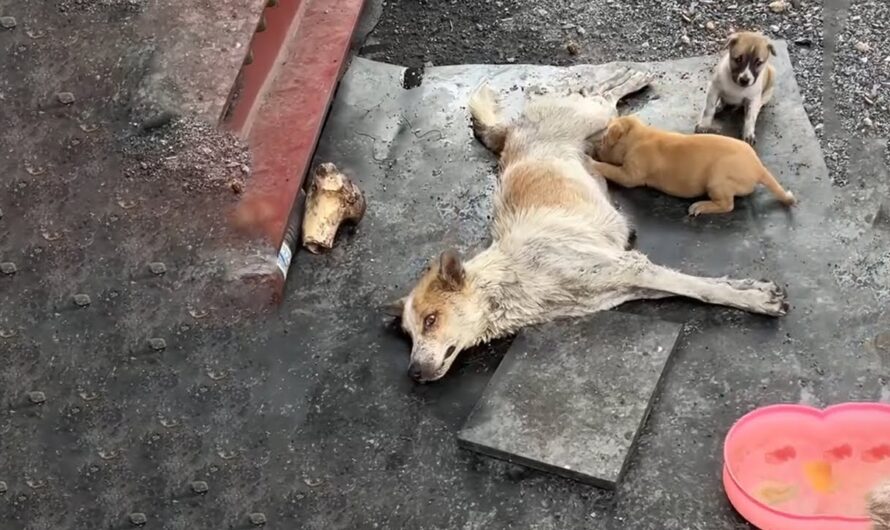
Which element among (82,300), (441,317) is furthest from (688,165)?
(82,300)

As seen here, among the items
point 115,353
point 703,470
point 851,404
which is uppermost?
point 851,404

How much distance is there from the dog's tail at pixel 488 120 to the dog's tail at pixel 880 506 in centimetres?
309

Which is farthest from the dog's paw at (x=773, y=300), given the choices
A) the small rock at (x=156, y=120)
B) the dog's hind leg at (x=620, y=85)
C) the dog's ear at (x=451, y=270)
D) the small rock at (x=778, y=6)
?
the small rock at (x=156, y=120)

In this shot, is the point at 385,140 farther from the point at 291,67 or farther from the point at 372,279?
the point at 372,279

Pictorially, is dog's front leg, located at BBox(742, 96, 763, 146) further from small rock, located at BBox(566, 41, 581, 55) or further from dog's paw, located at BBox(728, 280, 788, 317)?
small rock, located at BBox(566, 41, 581, 55)

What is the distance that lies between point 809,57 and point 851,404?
10.0 feet

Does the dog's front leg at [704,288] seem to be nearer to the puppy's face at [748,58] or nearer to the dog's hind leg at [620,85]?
the puppy's face at [748,58]

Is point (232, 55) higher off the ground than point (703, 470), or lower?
higher

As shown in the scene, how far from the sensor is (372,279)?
541 cm

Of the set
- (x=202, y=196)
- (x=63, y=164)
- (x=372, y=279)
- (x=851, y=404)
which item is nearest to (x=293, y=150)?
(x=202, y=196)

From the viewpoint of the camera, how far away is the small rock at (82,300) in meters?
5.14

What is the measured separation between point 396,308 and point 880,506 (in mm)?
2545

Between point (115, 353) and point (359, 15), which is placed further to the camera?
point (359, 15)

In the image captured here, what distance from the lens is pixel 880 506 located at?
12.4ft
